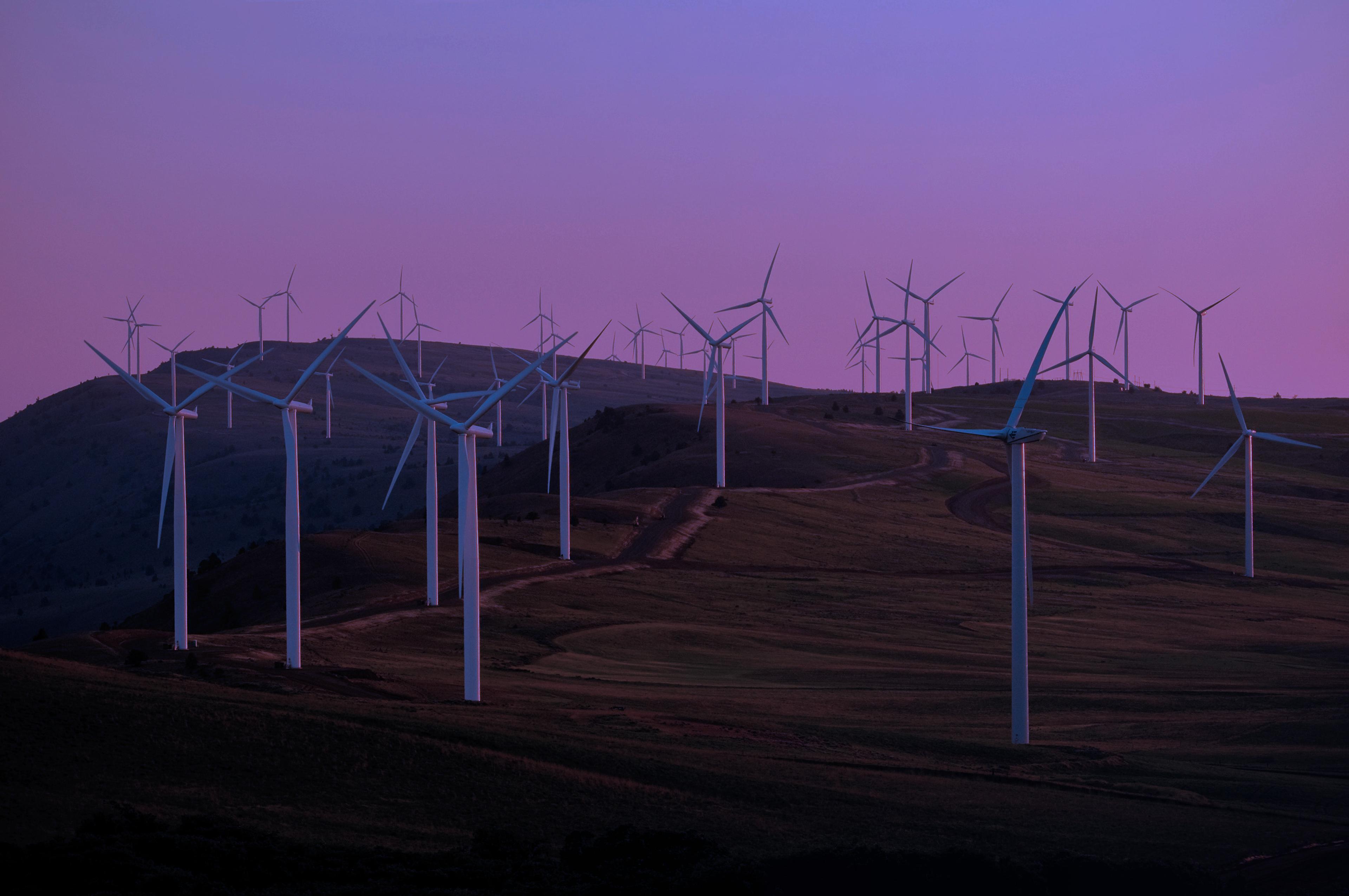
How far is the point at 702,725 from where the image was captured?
37.1 m

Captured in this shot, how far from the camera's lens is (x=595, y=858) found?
2250 centimetres

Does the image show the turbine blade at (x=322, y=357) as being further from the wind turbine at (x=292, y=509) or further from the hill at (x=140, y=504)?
the hill at (x=140, y=504)

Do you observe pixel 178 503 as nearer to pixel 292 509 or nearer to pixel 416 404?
pixel 292 509

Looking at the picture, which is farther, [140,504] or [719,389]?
[140,504]

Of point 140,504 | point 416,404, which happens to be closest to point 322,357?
Answer: point 416,404

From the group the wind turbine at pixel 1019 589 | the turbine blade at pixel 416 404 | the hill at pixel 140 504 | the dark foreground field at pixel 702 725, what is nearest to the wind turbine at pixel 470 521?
→ the turbine blade at pixel 416 404

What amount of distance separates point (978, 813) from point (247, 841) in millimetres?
15391

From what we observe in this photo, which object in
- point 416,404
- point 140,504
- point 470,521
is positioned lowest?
point 140,504

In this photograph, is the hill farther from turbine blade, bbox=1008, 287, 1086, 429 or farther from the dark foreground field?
turbine blade, bbox=1008, 287, 1086, 429

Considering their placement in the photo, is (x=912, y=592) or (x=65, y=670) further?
(x=912, y=592)

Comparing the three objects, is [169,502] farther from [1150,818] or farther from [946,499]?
[1150,818]

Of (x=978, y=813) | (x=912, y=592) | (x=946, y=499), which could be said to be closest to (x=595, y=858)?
(x=978, y=813)

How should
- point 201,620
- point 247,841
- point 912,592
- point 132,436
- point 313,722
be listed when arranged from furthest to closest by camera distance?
point 132,436 < point 912,592 < point 201,620 < point 313,722 < point 247,841

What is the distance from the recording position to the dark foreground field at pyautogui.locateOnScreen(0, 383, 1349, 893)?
2239cm
